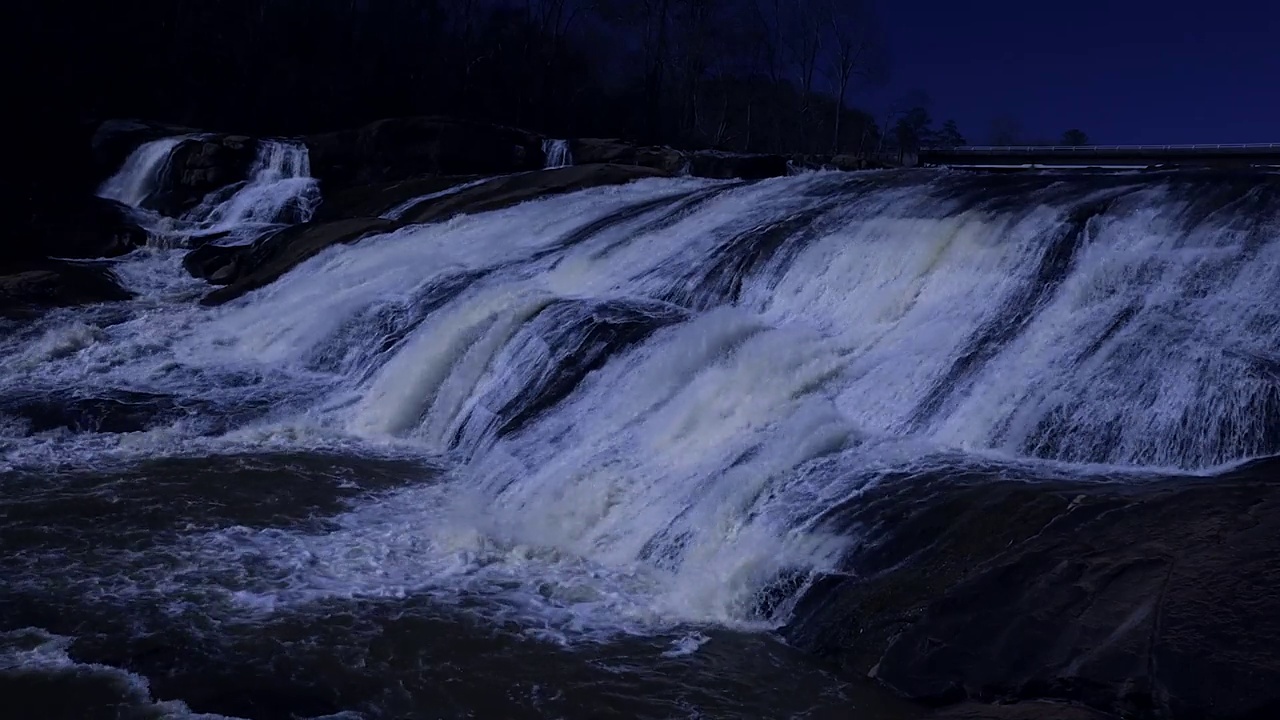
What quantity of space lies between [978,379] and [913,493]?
160 centimetres

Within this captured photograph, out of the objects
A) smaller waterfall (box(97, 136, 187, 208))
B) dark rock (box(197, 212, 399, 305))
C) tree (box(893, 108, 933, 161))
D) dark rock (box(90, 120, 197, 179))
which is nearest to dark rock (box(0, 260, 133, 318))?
dark rock (box(197, 212, 399, 305))

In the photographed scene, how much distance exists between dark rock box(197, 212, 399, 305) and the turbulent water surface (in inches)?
71.8

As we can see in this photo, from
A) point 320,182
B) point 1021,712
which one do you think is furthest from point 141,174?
point 1021,712

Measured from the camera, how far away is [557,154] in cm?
2366

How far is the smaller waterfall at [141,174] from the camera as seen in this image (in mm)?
20391

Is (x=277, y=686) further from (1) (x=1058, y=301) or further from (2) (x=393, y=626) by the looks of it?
(1) (x=1058, y=301)

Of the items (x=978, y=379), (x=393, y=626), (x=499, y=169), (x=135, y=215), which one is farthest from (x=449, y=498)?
(x=499, y=169)

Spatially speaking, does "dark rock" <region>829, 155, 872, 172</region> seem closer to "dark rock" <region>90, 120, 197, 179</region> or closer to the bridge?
the bridge

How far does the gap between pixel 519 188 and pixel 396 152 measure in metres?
6.60

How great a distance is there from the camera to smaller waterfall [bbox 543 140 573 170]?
23609 mm

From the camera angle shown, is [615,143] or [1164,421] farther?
[615,143]

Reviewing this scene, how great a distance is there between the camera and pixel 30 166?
21469 mm

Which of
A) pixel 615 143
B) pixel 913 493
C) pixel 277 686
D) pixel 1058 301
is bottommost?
pixel 277 686

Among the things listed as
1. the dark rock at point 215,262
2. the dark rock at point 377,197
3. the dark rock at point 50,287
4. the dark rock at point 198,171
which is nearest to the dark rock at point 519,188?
the dark rock at point 377,197
